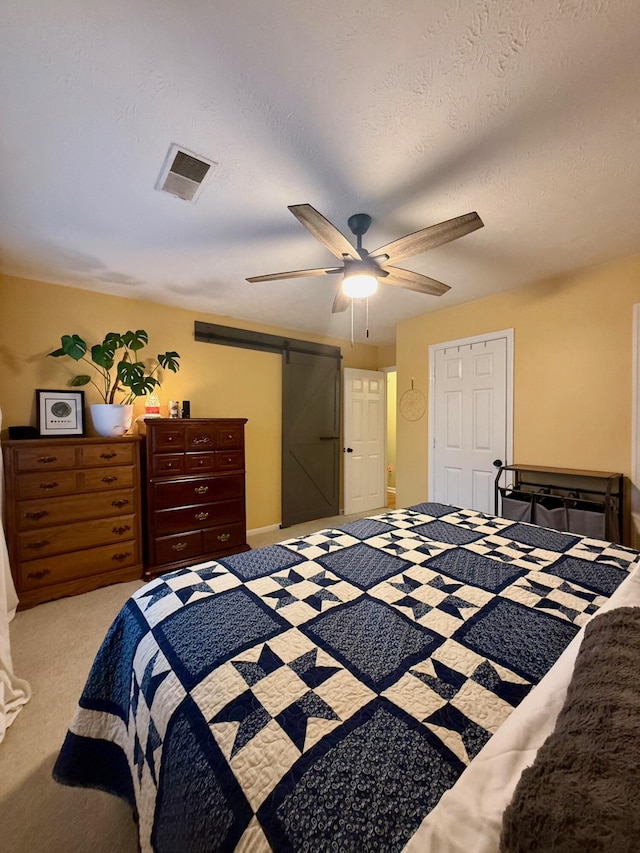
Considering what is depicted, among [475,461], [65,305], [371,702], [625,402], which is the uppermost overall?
[65,305]

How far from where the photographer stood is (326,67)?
1.18m

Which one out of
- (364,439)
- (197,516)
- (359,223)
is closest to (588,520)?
(359,223)

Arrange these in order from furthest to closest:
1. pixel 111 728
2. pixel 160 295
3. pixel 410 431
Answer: pixel 410 431 < pixel 160 295 < pixel 111 728

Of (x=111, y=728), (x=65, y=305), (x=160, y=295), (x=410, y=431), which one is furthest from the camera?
(x=410, y=431)

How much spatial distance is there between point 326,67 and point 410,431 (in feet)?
11.5

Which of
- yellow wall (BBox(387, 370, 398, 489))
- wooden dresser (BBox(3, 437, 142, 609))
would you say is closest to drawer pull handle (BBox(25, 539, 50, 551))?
wooden dresser (BBox(3, 437, 142, 609))

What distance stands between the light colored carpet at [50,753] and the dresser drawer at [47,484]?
2.71 ft

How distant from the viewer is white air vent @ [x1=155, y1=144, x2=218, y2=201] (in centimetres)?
157

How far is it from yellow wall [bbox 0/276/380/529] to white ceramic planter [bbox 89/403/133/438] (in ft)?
1.05

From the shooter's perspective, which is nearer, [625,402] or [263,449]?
[625,402]

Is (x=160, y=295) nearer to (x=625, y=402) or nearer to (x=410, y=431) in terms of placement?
(x=410, y=431)

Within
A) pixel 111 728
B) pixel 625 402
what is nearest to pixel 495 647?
pixel 111 728

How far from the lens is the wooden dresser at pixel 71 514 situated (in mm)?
2480

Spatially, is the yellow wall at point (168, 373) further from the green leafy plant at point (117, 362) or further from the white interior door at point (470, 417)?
the white interior door at point (470, 417)
